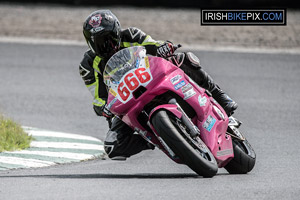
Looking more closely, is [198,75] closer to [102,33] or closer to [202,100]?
[202,100]

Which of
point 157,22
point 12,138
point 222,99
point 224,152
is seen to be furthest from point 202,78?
point 157,22

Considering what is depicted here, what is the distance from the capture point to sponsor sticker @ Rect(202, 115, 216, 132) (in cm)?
710

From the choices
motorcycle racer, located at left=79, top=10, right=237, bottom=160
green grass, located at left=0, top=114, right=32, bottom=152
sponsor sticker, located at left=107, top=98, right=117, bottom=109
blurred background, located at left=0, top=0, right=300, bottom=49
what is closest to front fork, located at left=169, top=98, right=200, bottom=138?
sponsor sticker, located at left=107, top=98, right=117, bottom=109

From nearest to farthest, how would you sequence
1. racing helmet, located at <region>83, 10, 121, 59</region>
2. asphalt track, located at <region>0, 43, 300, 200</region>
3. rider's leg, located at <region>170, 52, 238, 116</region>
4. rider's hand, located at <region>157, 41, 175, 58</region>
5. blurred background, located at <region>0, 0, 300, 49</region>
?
asphalt track, located at <region>0, 43, 300, 200</region> → racing helmet, located at <region>83, 10, 121, 59</region> → rider's hand, located at <region>157, 41, 175, 58</region> → rider's leg, located at <region>170, 52, 238, 116</region> → blurred background, located at <region>0, 0, 300, 49</region>

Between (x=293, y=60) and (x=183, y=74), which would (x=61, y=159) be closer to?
(x=183, y=74)

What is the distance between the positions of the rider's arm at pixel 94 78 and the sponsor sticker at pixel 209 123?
101 cm

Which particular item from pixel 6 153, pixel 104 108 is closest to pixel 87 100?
pixel 6 153

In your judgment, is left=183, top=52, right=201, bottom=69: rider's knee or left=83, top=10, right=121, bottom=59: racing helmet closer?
left=83, top=10, right=121, bottom=59: racing helmet

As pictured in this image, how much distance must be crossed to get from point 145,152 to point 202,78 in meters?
1.62

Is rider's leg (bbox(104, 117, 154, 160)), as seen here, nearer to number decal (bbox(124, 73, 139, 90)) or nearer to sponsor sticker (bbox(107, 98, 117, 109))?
sponsor sticker (bbox(107, 98, 117, 109))

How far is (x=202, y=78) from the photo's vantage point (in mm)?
7680

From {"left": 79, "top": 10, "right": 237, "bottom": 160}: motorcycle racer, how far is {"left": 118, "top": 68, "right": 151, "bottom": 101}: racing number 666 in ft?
1.47

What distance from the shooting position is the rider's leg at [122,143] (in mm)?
7402

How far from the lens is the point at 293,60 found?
16.3 m
